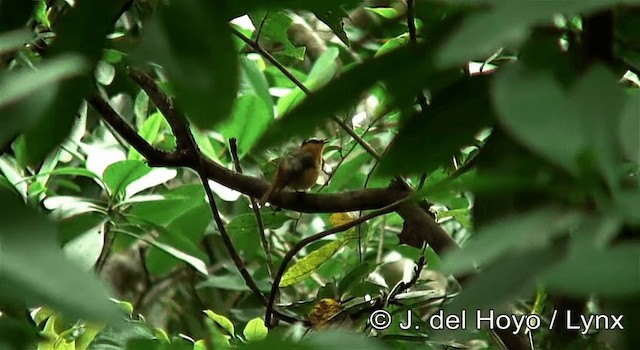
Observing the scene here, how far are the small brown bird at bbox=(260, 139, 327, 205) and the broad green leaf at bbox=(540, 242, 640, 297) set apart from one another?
40.8 inches

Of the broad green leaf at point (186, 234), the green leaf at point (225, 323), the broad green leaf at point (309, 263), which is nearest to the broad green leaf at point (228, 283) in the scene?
the broad green leaf at point (186, 234)

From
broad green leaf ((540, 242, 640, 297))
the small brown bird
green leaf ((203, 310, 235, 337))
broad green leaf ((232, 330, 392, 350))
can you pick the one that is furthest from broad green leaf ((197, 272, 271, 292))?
broad green leaf ((540, 242, 640, 297))

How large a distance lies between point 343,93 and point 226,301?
75.1 inches

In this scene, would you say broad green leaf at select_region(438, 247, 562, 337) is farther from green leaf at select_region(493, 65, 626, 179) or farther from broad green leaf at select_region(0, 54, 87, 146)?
broad green leaf at select_region(0, 54, 87, 146)

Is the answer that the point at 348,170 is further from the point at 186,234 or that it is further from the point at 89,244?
the point at 89,244

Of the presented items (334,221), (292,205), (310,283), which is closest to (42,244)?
(292,205)

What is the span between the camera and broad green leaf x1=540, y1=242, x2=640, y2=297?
0.23 meters

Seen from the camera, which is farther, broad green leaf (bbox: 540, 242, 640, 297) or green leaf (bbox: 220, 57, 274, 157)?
green leaf (bbox: 220, 57, 274, 157)

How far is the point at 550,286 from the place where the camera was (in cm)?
23

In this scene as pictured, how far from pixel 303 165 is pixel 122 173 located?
38 cm

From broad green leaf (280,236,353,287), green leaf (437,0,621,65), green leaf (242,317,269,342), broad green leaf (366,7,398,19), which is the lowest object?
broad green leaf (280,236,353,287)

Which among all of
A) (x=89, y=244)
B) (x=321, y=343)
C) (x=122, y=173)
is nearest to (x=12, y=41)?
(x=321, y=343)

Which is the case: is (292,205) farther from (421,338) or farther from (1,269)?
(1,269)

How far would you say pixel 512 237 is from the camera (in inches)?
9.9
